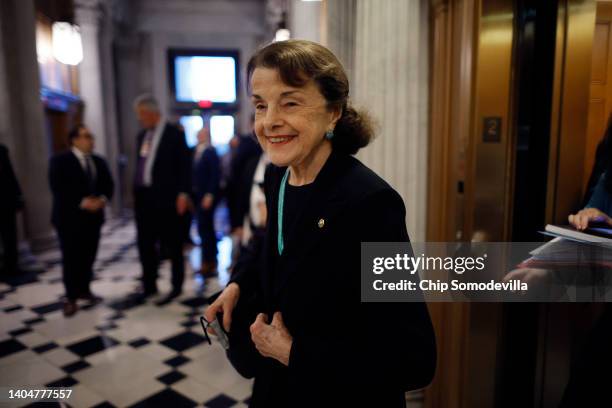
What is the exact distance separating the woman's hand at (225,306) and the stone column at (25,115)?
657cm

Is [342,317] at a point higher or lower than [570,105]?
lower

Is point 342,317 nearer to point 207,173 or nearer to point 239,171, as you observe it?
point 239,171

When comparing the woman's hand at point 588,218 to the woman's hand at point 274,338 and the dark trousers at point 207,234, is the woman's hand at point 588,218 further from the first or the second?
the dark trousers at point 207,234

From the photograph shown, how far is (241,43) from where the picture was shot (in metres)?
12.2

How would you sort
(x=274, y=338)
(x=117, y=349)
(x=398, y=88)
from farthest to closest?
1. (x=117, y=349)
2. (x=398, y=88)
3. (x=274, y=338)

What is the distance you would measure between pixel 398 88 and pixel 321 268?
1.33m

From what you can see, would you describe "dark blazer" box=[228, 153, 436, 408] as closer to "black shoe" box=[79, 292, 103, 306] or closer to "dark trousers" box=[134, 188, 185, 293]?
"dark trousers" box=[134, 188, 185, 293]

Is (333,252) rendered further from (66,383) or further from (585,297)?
(66,383)

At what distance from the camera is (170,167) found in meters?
4.32

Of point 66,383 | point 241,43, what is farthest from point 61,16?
point 66,383

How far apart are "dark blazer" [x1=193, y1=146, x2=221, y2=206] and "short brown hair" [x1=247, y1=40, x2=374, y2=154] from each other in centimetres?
435

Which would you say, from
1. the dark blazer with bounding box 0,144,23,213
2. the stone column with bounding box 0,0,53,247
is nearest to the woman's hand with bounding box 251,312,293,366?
the dark blazer with bounding box 0,144,23,213

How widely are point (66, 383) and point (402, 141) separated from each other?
271cm

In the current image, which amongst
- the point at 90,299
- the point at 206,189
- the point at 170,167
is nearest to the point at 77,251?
the point at 90,299
